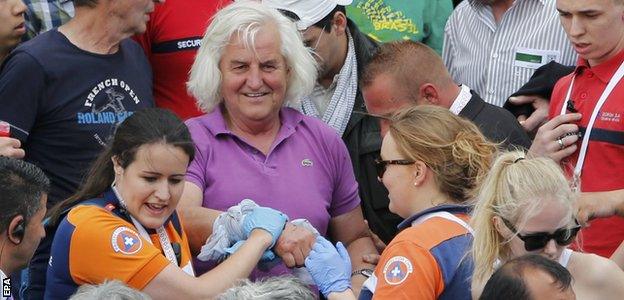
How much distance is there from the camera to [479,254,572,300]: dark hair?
3.62 m

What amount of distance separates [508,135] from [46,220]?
2076 mm

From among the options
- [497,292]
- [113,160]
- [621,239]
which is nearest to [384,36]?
[621,239]

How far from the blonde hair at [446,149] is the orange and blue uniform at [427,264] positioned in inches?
7.1

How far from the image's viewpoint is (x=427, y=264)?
418cm

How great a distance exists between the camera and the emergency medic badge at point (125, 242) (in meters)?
4.57

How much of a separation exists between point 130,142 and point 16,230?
2.04 feet

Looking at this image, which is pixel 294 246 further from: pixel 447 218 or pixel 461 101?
pixel 461 101

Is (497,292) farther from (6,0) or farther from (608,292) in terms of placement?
(6,0)

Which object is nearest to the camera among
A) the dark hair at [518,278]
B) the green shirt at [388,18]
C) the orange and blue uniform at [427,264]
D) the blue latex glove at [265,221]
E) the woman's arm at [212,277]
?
the dark hair at [518,278]

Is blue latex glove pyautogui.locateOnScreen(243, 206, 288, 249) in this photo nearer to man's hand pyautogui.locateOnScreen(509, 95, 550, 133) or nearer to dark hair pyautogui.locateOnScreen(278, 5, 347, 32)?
dark hair pyautogui.locateOnScreen(278, 5, 347, 32)

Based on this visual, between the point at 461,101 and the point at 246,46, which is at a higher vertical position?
the point at 246,46

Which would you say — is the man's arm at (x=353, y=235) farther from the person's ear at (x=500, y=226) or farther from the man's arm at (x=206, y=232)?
the person's ear at (x=500, y=226)

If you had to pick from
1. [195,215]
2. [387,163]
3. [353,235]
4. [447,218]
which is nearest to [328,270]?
[387,163]

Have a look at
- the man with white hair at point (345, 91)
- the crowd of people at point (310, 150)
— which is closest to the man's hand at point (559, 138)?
the crowd of people at point (310, 150)
